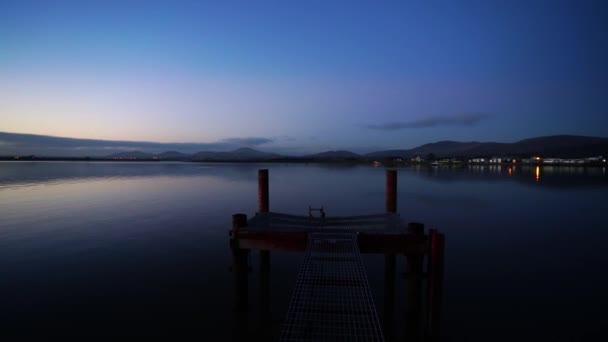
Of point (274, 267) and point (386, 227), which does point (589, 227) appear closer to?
point (386, 227)

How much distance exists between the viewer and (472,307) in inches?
364

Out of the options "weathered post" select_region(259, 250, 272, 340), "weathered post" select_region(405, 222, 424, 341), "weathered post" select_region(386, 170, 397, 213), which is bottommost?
"weathered post" select_region(259, 250, 272, 340)

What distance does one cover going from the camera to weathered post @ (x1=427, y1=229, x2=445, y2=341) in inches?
272

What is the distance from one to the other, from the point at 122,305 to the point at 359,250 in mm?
7309

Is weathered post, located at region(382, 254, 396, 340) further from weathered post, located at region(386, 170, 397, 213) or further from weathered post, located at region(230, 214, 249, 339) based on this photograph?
weathered post, located at region(230, 214, 249, 339)

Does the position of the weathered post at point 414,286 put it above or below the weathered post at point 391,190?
→ below

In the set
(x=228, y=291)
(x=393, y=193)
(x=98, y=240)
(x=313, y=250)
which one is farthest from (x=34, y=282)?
(x=393, y=193)

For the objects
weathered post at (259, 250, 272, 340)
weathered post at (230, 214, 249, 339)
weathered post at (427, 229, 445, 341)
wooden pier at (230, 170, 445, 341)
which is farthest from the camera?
weathered post at (259, 250, 272, 340)

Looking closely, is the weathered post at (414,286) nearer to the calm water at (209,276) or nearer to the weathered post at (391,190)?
the calm water at (209,276)

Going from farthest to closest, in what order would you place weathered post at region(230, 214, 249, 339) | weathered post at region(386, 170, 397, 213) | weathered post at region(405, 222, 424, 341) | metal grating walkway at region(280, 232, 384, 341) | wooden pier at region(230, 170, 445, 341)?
weathered post at region(386, 170, 397, 213) < weathered post at region(230, 214, 249, 339) < weathered post at region(405, 222, 424, 341) < wooden pier at region(230, 170, 445, 341) < metal grating walkway at region(280, 232, 384, 341)

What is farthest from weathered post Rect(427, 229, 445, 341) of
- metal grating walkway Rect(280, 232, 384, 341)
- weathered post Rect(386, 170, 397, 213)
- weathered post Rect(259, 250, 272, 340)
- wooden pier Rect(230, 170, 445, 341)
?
weathered post Rect(259, 250, 272, 340)

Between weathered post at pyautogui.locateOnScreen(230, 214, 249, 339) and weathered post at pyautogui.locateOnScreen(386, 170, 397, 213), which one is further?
weathered post at pyautogui.locateOnScreen(386, 170, 397, 213)

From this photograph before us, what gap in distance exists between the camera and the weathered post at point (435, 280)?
6898 mm

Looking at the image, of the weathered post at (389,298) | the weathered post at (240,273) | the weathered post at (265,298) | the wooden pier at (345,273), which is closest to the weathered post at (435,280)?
the wooden pier at (345,273)
